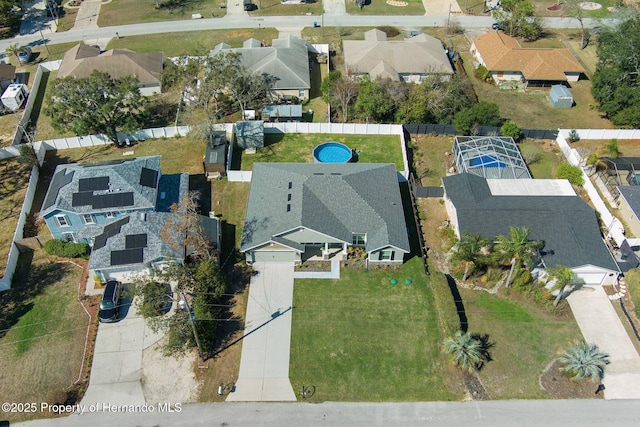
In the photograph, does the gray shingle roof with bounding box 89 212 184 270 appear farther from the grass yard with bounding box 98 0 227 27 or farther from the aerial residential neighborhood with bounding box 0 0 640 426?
the grass yard with bounding box 98 0 227 27

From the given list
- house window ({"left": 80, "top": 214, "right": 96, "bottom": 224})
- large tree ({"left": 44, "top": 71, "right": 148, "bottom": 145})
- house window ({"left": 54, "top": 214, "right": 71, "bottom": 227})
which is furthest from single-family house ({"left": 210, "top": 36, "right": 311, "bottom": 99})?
house window ({"left": 54, "top": 214, "right": 71, "bottom": 227})

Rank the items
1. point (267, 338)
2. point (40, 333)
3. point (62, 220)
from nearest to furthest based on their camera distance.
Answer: point (267, 338)
point (40, 333)
point (62, 220)

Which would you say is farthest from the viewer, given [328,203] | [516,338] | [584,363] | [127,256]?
[328,203]

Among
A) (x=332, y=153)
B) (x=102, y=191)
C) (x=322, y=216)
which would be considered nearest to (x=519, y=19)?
(x=332, y=153)

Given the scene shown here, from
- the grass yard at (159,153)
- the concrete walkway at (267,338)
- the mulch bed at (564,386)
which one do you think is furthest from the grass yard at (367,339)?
the grass yard at (159,153)

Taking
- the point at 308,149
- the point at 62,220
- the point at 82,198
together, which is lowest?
the point at 308,149

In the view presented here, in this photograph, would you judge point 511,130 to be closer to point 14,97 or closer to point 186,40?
point 186,40
